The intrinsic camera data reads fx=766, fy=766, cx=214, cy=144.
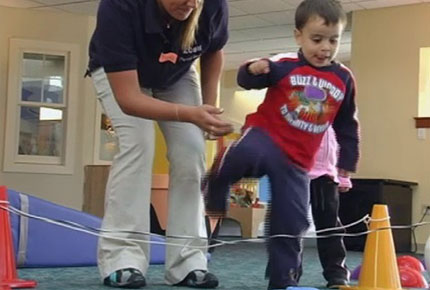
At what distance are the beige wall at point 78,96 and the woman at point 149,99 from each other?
4404 millimetres

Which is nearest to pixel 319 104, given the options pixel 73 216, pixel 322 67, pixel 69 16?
pixel 322 67

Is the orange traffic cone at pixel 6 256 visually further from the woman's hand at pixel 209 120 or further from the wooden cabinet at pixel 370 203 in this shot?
the wooden cabinet at pixel 370 203

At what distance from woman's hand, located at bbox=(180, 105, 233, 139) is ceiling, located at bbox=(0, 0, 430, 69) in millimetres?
4194

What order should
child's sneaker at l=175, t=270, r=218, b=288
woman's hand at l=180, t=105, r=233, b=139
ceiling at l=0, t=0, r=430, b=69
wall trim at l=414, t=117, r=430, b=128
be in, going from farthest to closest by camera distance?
ceiling at l=0, t=0, r=430, b=69 → wall trim at l=414, t=117, r=430, b=128 → child's sneaker at l=175, t=270, r=218, b=288 → woman's hand at l=180, t=105, r=233, b=139

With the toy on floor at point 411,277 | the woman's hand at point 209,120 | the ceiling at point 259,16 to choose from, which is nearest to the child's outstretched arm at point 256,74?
the woman's hand at point 209,120

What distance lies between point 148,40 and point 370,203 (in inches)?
136

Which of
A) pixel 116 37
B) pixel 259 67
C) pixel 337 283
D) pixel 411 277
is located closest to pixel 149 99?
pixel 116 37

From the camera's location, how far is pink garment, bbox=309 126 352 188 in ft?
6.45

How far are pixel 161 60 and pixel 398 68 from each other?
4.17 metres

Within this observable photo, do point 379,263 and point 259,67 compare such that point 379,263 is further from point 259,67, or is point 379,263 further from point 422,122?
point 422,122

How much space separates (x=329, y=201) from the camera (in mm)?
2020

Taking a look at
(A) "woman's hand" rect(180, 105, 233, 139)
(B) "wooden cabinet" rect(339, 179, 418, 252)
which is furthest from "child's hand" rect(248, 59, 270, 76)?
(B) "wooden cabinet" rect(339, 179, 418, 252)

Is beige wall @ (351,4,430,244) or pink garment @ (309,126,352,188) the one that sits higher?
beige wall @ (351,4,430,244)

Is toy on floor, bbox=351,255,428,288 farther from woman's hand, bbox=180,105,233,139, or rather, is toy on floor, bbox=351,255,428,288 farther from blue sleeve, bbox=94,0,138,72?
blue sleeve, bbox=94,0,138,72
